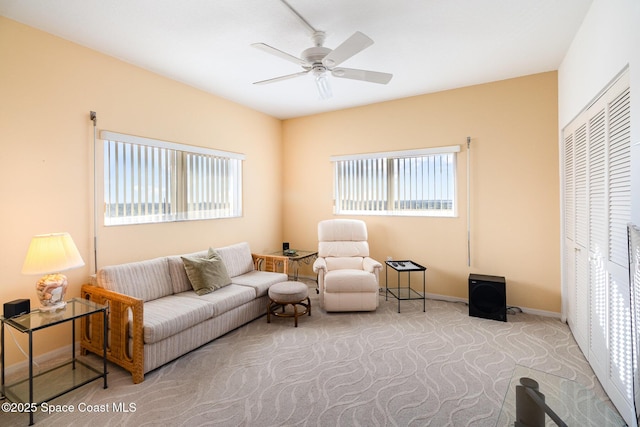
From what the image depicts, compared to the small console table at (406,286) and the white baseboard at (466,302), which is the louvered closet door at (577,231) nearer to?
the white baseboard at (466,302)

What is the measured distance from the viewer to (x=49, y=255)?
2293 mm

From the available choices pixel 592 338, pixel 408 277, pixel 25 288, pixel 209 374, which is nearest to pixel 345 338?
pixel 209 374

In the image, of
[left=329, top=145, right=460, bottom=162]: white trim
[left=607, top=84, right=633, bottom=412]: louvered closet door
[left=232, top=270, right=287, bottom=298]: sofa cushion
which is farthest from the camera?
[left=329, top=145, right=460, bottom=162]: white trim

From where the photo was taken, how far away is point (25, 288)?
260cm

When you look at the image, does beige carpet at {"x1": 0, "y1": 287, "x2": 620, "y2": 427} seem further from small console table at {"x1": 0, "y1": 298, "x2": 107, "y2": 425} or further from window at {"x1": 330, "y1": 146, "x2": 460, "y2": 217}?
window at {"x1": 330, "y1": 146, "x2": 460, "y2": 217}

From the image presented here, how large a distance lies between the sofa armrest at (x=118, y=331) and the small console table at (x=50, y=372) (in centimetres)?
12

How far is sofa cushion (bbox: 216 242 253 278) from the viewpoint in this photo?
3.92 meters

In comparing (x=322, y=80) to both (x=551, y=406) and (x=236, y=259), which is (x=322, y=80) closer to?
(x=236, y=259)

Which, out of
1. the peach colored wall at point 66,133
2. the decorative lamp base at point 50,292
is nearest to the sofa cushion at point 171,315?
the decorative lamp base at point 50,292

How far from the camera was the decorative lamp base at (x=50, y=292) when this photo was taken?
234 centimetres

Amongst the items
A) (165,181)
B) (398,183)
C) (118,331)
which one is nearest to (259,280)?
(118,331)

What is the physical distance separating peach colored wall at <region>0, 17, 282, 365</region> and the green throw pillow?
1.90ft

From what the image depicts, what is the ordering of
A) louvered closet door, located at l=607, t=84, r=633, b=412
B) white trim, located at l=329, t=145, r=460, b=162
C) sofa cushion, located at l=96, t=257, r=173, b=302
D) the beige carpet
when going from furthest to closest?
white trim, located at l=329, t=145, r=460, b=162 → sofa cushion, located at l=96, t=257, r=173, b=302 → the beige carpet → louvered closet door, located at l=607, t=84, r=633, b=412

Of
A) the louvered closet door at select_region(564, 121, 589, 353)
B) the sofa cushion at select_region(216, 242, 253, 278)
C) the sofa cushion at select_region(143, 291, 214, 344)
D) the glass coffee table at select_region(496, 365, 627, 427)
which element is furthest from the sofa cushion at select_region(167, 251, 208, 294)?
the louvered closet door at select_region(564, 121, 589, 353)
